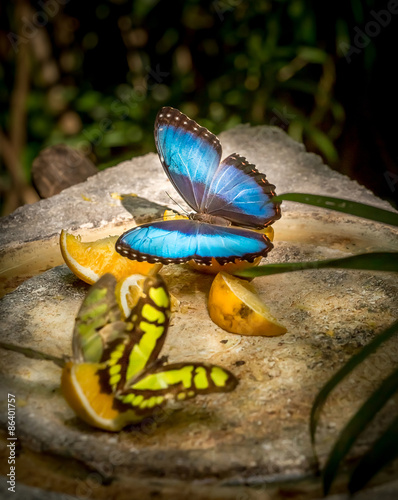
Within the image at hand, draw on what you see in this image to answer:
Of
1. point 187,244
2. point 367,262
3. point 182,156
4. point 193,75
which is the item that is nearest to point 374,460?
point 367,262

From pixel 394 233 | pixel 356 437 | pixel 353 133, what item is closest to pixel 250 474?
pixel 356 437

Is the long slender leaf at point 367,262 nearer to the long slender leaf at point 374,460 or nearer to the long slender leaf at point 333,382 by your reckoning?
the long slender leaf at point 333,382

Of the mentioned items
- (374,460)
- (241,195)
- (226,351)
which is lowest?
(226,351)

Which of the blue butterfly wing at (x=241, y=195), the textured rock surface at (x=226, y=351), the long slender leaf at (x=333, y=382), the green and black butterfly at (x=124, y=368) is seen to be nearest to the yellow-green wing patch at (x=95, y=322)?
the green and black butterfly at (x=124, y=368)

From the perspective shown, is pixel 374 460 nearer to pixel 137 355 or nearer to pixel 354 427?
pixel 354 427

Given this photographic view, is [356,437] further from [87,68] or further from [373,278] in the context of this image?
[87,68]

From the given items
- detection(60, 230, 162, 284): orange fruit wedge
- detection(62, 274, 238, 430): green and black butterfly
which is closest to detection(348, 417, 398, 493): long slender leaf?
detection(62, 274, 238, 430): green and black butterfly

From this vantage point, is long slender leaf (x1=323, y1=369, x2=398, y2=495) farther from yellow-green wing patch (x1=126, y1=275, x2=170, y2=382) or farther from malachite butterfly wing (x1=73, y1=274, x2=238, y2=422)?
yellow-green wing patch (x1=126, y1=275, x2=170, y2=382)
